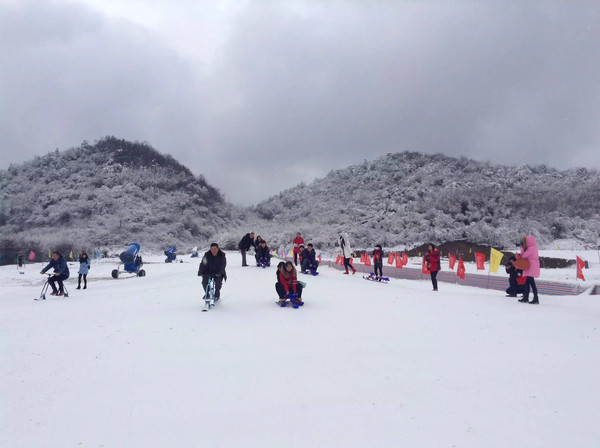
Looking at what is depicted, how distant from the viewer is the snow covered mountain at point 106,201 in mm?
56438

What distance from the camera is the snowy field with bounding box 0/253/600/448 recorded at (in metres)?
3.19

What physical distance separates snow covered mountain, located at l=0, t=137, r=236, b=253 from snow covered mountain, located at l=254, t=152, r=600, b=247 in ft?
45.8

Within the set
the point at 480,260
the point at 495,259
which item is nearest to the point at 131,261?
the point at 495,259

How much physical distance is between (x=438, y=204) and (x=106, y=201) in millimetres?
52928

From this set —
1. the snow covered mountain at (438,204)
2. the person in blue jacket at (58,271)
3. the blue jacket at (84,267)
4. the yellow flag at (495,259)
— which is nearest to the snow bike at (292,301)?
the person in blue jacket at (58,271)

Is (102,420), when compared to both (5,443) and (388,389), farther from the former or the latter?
(388,389)

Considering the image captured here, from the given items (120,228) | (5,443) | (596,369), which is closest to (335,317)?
(596,369)

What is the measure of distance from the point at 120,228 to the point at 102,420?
58.8 metres

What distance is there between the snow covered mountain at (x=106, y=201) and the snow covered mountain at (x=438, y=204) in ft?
45.8

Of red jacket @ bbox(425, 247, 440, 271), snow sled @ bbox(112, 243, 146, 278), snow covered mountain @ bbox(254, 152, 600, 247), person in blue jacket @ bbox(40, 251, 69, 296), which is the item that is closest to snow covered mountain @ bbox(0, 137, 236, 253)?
snow covered mountain @ bbox(254, 152, 600, 247)

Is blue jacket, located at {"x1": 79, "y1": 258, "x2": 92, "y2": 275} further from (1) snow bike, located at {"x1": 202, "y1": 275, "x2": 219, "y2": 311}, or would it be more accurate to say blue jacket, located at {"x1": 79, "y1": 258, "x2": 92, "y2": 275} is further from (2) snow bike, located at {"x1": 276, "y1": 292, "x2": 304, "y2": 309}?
(2) snow bike, located at {"x1": 276, "y1": 292, "x2": 304, "y2": 309}

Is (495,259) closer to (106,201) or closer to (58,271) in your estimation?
(58,271)

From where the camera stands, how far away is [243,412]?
3535 millimetres

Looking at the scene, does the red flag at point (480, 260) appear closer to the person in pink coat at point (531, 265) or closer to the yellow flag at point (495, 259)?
the yellow flag at point (495, 259)
